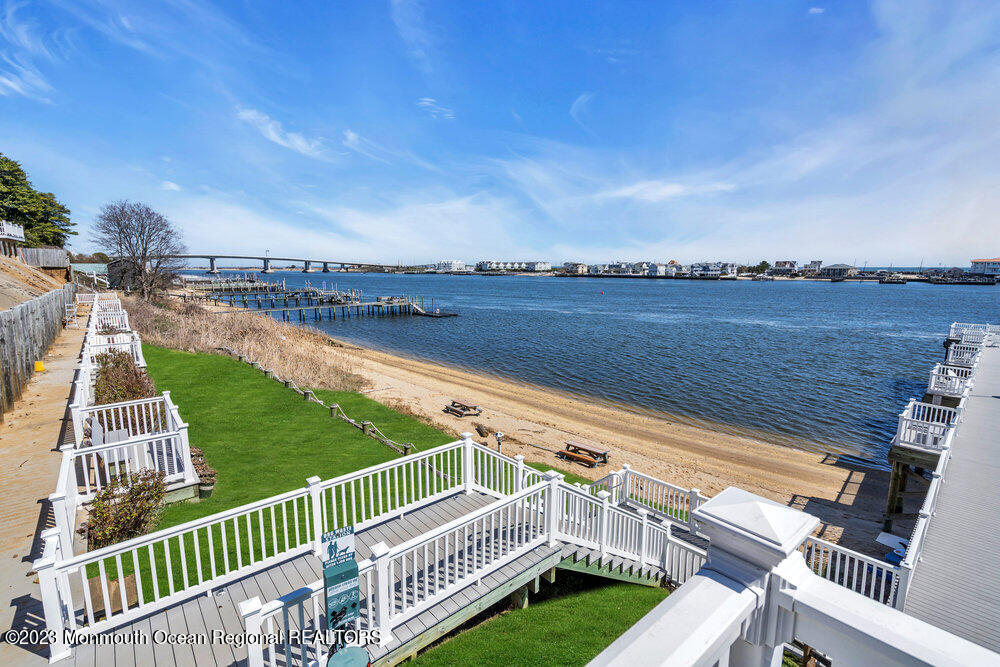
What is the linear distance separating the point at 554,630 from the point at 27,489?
9411 mm

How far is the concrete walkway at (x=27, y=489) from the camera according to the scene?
5.05 metres

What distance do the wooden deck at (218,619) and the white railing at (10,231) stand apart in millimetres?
50706

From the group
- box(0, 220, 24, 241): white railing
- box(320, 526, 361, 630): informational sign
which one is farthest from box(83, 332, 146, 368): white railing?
box(0, 220, 24, 241): white railing

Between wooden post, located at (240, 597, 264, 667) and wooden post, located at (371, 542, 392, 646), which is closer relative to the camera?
wooden post, located at (240, 597, 264, 667)

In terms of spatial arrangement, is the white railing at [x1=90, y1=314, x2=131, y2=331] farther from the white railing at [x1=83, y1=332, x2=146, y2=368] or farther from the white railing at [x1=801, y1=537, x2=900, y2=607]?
the white railing at [x1=801, y1=537, x2=900, y2=607]

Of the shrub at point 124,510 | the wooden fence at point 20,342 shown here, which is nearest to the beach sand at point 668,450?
the shrub at point 124,510

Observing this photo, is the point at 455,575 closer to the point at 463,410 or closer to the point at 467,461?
the point at 467,461

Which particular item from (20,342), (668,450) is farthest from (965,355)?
(20,342)

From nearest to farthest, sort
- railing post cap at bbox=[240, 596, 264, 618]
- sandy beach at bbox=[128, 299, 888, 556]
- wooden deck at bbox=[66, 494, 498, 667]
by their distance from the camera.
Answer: railing post cap at bbox=[240, 596, 264, 618] → wooden deck at bbox=[66, 494, 498, 667] → sandy beach at bbox=[128, 299, 888, 556]

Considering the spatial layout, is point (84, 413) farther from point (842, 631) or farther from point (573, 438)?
point (573, 438)

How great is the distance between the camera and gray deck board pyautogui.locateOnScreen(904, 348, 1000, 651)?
725 centimetres

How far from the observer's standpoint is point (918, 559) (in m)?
8.43

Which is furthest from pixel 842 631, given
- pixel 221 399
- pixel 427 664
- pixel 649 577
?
pixel 221 399

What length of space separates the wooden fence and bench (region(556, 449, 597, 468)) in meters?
16.2
